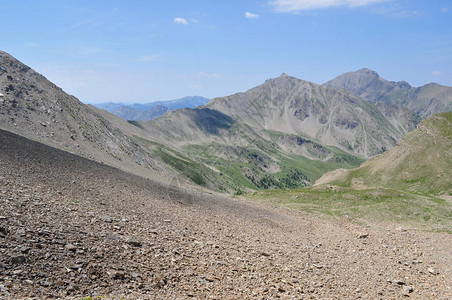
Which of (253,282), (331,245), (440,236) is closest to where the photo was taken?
(253,282)

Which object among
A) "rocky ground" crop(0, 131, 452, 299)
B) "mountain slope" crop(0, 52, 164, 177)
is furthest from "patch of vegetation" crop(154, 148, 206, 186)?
"rocky ground" crop(0, 131, 452, 299)

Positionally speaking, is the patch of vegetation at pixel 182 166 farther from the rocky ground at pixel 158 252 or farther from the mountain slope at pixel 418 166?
the rocky ground at pixel 158 252

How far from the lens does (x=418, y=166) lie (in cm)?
8794

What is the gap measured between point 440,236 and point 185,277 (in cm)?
3065

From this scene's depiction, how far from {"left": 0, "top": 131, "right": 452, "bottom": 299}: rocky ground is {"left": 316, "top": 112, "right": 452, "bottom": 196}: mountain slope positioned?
200 ft

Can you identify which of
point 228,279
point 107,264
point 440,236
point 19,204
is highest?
point 19,204

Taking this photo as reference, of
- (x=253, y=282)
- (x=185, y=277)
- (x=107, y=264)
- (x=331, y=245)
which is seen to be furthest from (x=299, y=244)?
(x=107, y=264)

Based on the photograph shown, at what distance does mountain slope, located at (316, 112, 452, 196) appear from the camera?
79125mm

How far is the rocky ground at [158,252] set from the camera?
10961 mm

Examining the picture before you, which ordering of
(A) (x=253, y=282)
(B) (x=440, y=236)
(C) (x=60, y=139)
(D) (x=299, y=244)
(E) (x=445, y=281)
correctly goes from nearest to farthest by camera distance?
(A) (x=253, y=282) → (E) (x=445, y=281) → (D) (x=299, y=244) → (B) (x=440, y=236) → (C) (x=60, y=139)

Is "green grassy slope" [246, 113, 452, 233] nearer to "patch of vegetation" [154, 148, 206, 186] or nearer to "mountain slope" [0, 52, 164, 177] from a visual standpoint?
"mountain slope" [0, 52, 164, 177]

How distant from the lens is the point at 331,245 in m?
24.8

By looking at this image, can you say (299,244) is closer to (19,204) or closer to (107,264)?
(107,264)

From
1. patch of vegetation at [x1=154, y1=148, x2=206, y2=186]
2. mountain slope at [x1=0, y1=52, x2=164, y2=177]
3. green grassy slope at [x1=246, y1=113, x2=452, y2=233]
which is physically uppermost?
mountain slope at [x1=0, y1=52, x2=164, y2=177]
